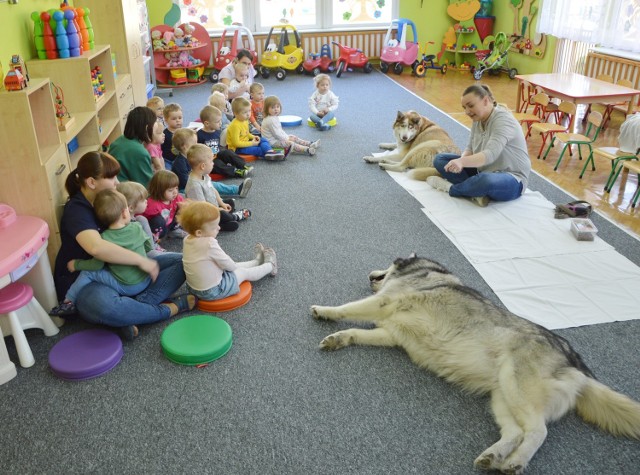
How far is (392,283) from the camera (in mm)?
2965

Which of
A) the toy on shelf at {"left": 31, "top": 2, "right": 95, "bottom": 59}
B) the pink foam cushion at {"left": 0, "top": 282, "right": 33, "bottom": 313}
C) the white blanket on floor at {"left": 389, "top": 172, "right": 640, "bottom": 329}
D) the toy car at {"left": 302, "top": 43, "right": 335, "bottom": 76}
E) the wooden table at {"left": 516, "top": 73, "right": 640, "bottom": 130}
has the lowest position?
the white blanket on floor at {"left": 389, "top": 172, "right": 640, "bottom": 329}

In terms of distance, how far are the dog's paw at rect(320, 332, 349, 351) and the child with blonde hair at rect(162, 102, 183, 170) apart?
2.75m

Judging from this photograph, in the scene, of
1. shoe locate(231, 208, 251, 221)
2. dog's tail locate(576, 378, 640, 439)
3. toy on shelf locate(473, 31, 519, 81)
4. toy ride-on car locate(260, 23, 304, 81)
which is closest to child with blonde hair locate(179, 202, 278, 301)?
shoe locate(231, 208, 251, 221)

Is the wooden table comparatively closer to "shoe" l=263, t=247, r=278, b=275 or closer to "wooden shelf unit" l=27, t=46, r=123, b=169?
"shoe" l=263, t=247, r=278, b=275

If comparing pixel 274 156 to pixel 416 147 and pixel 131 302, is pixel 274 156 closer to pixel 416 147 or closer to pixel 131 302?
pixel 416 147

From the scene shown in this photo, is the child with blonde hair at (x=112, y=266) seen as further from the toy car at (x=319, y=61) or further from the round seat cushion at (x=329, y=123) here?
the toy car at (x=319, y=61)

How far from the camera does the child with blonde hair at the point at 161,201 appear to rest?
362cm

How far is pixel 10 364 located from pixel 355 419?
166 centimetres

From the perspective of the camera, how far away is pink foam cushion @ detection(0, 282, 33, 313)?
8.30 ft

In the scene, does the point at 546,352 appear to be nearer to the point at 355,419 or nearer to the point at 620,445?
the point at 620,445

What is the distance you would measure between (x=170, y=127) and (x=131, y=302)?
257 centimetres

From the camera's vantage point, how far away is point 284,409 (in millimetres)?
2412

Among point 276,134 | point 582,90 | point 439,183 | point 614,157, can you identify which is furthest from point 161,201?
point 582,90

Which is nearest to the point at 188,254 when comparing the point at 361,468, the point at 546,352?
the point at 361,468
